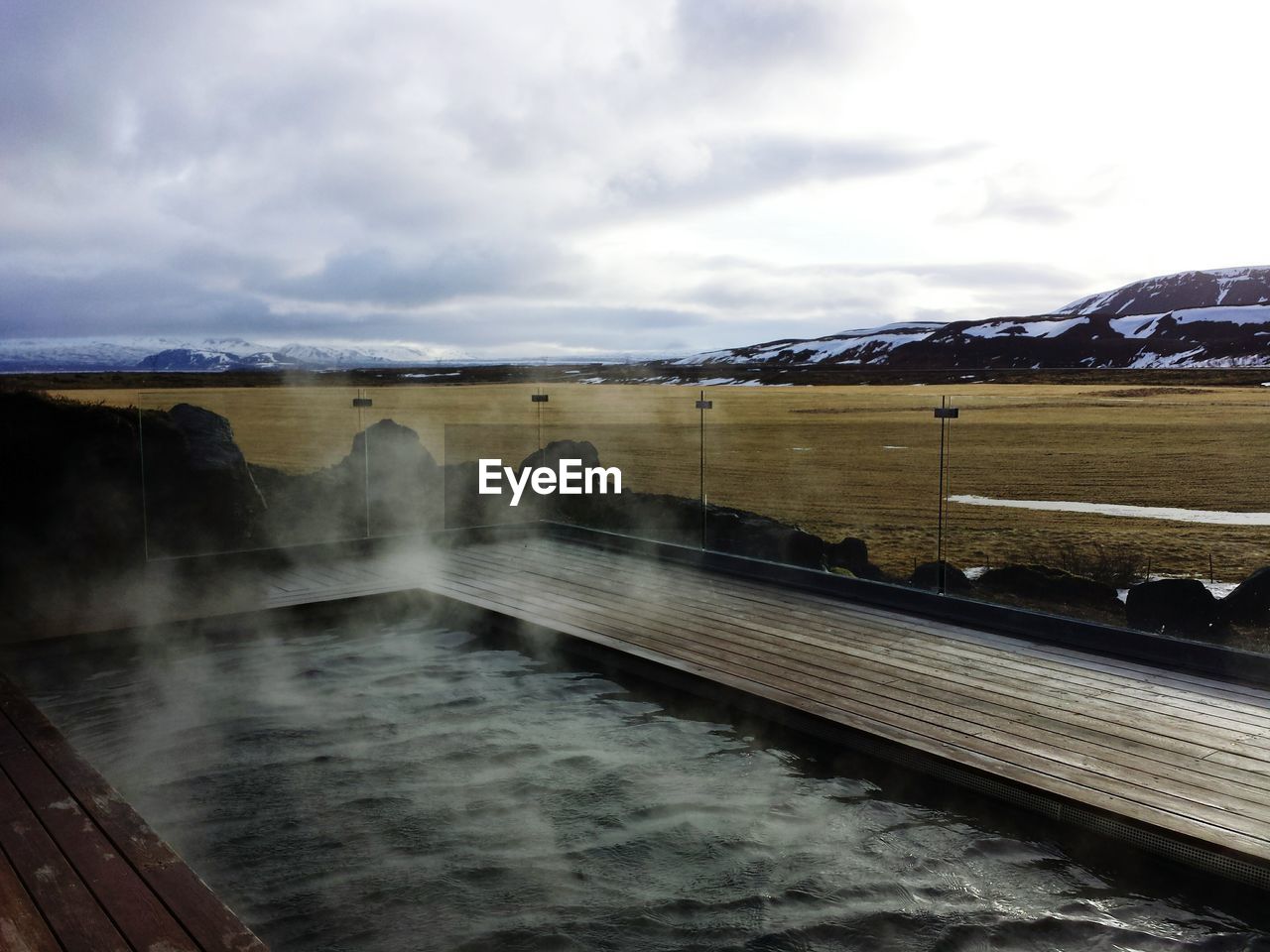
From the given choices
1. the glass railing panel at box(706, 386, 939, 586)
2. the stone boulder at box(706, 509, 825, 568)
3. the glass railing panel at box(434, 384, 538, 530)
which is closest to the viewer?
the glass railing panel at box(706, 386, 939, 586)

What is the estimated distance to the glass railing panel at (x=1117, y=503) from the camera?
4559 millimetres

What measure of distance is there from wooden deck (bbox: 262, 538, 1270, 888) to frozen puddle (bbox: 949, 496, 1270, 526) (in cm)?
135

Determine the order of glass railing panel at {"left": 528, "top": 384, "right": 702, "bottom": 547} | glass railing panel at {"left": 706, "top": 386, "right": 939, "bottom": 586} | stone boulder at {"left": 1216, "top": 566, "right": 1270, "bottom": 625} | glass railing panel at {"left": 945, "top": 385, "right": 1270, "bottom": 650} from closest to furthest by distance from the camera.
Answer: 1. stone boulder at {"left": 1216, "top": 566, "right": 1270, "bottom": 625}
2. glass railing panel at {"left": 945, "top": 385, "right": 1270, "bottom": 650}
3. glass railing panel at {"left": 706, "top": 386, "right": 939, "bottom": 586}
4. glass railing panel at {"left": 528, "top": 384, "right": 702, "bottom": 547}

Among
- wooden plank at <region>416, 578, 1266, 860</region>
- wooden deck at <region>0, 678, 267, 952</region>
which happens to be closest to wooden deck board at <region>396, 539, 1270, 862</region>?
wooden plank at <region>416, 578, 1266, 860</region>

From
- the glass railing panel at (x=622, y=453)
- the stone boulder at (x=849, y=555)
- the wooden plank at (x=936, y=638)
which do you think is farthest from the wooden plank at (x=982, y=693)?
the glass railing panel at (x=622, y=453)

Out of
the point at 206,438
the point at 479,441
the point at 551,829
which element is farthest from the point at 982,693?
the point at 206,438

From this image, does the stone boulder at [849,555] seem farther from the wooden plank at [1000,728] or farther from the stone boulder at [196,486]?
the stone boulder at [196,486]

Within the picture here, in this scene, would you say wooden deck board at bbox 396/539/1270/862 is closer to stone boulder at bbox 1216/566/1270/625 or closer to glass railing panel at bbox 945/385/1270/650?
glass railing panel at bbox 945/385/1270/650

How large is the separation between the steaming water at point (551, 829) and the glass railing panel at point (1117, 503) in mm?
2209

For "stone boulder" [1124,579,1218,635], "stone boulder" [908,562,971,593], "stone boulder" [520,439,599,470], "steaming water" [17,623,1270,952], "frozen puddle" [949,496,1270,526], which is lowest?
"steaming water" [17,623,1270,952]

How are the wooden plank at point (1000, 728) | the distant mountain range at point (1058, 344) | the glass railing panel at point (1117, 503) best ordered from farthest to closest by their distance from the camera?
the distant mountain range at point (1058, 344)
the glass railing panel at point (1117, 503)
the wooden plank at point (1000, 728)

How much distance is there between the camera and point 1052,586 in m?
5.05

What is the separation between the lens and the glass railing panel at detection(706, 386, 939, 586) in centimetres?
514

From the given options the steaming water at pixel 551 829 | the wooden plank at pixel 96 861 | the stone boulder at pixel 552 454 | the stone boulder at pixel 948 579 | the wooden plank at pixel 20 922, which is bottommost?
the steaming water at pixel 551 829
